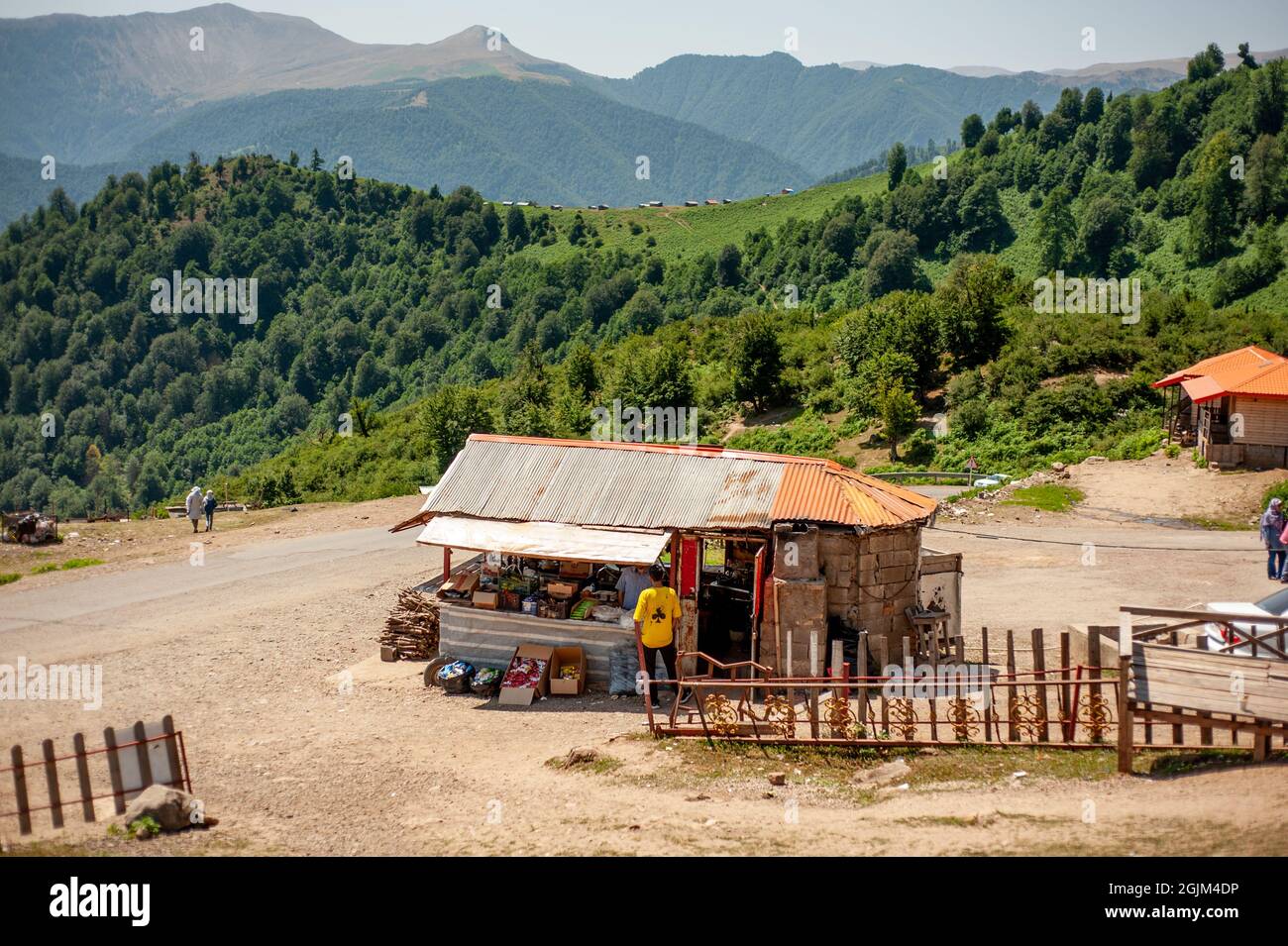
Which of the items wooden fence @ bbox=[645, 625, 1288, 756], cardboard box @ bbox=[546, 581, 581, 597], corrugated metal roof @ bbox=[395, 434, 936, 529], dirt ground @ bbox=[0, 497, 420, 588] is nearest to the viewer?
wooden fence @ bbox=[645, 625, 1288, 756]

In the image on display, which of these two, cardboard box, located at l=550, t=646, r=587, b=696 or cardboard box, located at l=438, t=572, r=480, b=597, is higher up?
cardboard box, located at l=438, t=572, r=480, b=597

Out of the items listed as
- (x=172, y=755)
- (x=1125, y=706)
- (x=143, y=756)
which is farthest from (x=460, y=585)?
(x=1125, y=706)

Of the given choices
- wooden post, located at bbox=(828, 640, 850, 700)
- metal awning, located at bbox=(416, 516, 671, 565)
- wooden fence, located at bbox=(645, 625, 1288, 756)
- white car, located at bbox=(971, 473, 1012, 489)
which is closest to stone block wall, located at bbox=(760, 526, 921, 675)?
wooden fence, located at bbox=(645, 625, 1288, 756)

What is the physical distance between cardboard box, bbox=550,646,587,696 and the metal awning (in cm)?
146

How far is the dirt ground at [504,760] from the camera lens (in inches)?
452

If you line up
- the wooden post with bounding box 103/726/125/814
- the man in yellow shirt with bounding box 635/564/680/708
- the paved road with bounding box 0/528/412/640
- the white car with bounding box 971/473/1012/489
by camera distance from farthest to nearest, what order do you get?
the white car with bounding box 971/473/1012/489
the paved road with bounding box 0/528/412/640
the man in yellow shirt with bounding box 635/564/680/708
the wooden post with bounding box 103/726/125/814

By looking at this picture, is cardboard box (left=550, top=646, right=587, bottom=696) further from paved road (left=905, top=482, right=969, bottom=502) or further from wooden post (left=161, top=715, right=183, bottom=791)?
paved road (left=905, top=482, right=969, bottom=502)

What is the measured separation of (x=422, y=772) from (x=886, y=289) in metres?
89.3

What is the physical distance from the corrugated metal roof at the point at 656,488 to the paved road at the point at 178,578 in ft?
29.5

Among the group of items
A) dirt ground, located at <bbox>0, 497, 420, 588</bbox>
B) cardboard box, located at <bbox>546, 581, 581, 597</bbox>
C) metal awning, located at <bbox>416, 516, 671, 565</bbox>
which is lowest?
dirt ground, located at <bbox>0, 497, 420, 588</bbox>

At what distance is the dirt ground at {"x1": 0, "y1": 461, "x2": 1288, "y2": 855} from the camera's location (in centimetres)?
1149

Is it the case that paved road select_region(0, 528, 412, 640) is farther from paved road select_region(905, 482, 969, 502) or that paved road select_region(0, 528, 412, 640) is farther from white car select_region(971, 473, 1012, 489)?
white car select_region(971, 473, 1012, 489)

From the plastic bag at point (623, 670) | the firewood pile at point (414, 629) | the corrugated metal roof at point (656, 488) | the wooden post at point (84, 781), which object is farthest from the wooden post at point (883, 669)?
the wooden post at point (84, 781)

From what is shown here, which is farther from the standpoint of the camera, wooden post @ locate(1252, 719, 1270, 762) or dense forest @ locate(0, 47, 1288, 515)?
dense forest @ locate(0, 47, 1288, 515)
